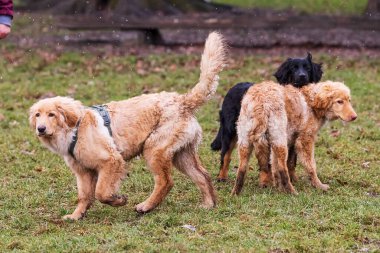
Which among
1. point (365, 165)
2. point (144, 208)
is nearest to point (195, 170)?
point (144, 208)

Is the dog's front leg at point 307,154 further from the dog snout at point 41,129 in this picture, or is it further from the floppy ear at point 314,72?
the dog snout at point 41,129

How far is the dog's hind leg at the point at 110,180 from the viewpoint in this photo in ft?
23.1

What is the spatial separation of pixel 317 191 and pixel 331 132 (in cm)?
351

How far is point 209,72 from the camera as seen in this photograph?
7395mm

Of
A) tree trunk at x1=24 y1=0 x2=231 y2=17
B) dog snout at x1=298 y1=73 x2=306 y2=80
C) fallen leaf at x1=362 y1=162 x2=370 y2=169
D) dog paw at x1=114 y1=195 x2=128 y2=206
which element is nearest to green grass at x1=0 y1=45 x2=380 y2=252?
fallen leaf at x1=362 y1=162 x2=370 y2=169

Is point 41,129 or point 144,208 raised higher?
point 41,129

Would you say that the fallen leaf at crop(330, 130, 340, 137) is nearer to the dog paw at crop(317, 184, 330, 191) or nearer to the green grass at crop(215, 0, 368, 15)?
the dog paw at crop(317, 184, 330, 191)

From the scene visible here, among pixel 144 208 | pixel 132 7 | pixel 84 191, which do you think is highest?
pixel 132 7

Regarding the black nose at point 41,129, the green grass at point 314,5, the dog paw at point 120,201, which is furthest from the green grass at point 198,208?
the green grass at point 314,5

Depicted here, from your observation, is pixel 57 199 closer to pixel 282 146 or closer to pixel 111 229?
pixel 111 229

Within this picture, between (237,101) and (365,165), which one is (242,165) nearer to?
(237,101)

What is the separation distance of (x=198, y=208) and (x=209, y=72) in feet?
4.73

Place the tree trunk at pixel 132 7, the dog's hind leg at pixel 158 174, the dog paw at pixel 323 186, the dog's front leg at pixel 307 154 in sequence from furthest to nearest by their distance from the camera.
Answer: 1. the tree trunk at pixel 132 7
2. the dog's front leg at pixel 307 154
3. the dog paw at pixel 323 186
4. the dog's hind leg at pixel 158 174

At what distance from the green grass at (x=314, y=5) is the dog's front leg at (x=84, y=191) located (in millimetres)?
17080
